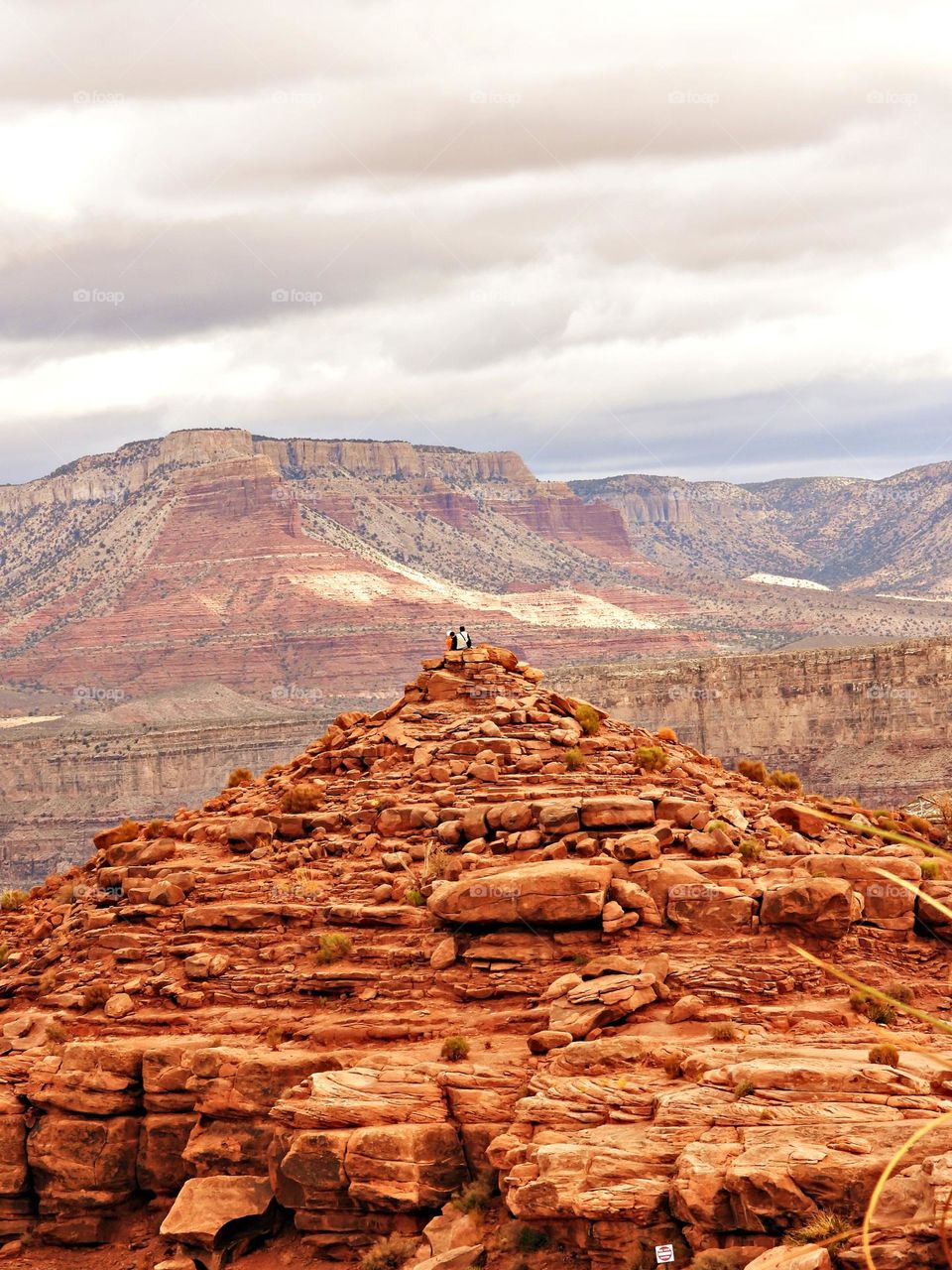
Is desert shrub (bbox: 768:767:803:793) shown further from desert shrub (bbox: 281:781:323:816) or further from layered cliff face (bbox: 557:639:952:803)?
layered cliff face (bbox: 557:639:952:803)

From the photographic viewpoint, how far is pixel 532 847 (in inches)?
1355

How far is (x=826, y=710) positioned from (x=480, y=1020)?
10175 cm

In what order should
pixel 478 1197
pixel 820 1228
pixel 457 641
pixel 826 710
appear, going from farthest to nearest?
pixel 826 710 → pixel 457 641 → pixel 478 1197 → pixel 820 1228

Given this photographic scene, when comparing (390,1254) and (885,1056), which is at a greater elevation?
(885,1056)

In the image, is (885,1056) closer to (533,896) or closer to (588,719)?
(533,896)

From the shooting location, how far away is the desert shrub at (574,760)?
37.3 m

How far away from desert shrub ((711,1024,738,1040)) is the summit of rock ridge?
54 mm

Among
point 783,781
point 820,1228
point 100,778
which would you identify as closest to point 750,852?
point 783,781

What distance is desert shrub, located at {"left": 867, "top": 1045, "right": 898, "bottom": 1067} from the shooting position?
25.9 m

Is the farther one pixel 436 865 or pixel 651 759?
pixel 651 759

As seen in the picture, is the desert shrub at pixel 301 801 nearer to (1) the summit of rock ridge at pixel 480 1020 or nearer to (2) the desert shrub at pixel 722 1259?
(1) the summit of rock ridge at pixel 480 1020

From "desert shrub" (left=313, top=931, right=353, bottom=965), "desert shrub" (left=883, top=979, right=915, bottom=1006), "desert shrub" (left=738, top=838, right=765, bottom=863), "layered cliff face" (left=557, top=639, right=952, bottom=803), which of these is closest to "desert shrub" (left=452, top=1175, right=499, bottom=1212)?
"desert shrub" (left=313, top=931, right=353, bottom=965)

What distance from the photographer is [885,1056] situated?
26.0 meters

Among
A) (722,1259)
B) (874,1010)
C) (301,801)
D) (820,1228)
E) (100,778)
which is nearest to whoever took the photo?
(820,1228)
